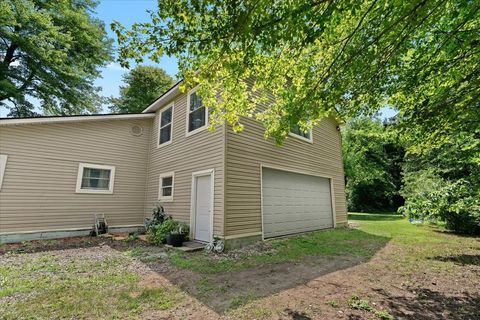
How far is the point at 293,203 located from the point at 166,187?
493 centimetres

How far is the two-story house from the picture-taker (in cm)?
698

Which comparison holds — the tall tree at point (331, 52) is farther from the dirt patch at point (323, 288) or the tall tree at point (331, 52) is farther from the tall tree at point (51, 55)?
the tall tree at point (51, 55)

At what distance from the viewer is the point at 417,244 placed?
23.6 ft

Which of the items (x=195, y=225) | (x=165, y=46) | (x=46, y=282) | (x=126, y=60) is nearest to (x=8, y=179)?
(x=46, y=282)

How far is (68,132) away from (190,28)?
27.4ft

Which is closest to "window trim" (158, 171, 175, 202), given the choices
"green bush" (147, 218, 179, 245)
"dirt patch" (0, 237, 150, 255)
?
"green bush" (147, 218, 179, 245)

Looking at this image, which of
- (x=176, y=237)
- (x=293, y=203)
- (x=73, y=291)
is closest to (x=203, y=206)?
(x=176, y=237)

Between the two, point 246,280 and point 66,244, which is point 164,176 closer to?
point 66,244

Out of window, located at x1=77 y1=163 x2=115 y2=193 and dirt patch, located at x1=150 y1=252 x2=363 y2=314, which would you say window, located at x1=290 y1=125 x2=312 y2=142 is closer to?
dirt patch, located at x1=150 y1=252 x2=363 y2=314

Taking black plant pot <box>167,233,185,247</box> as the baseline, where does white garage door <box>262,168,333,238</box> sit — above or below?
above

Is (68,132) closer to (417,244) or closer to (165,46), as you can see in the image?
(165,46)

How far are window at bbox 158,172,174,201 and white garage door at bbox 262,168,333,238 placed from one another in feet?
12.0

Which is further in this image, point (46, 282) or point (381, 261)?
point (381, 261)

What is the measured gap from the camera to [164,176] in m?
9.27
